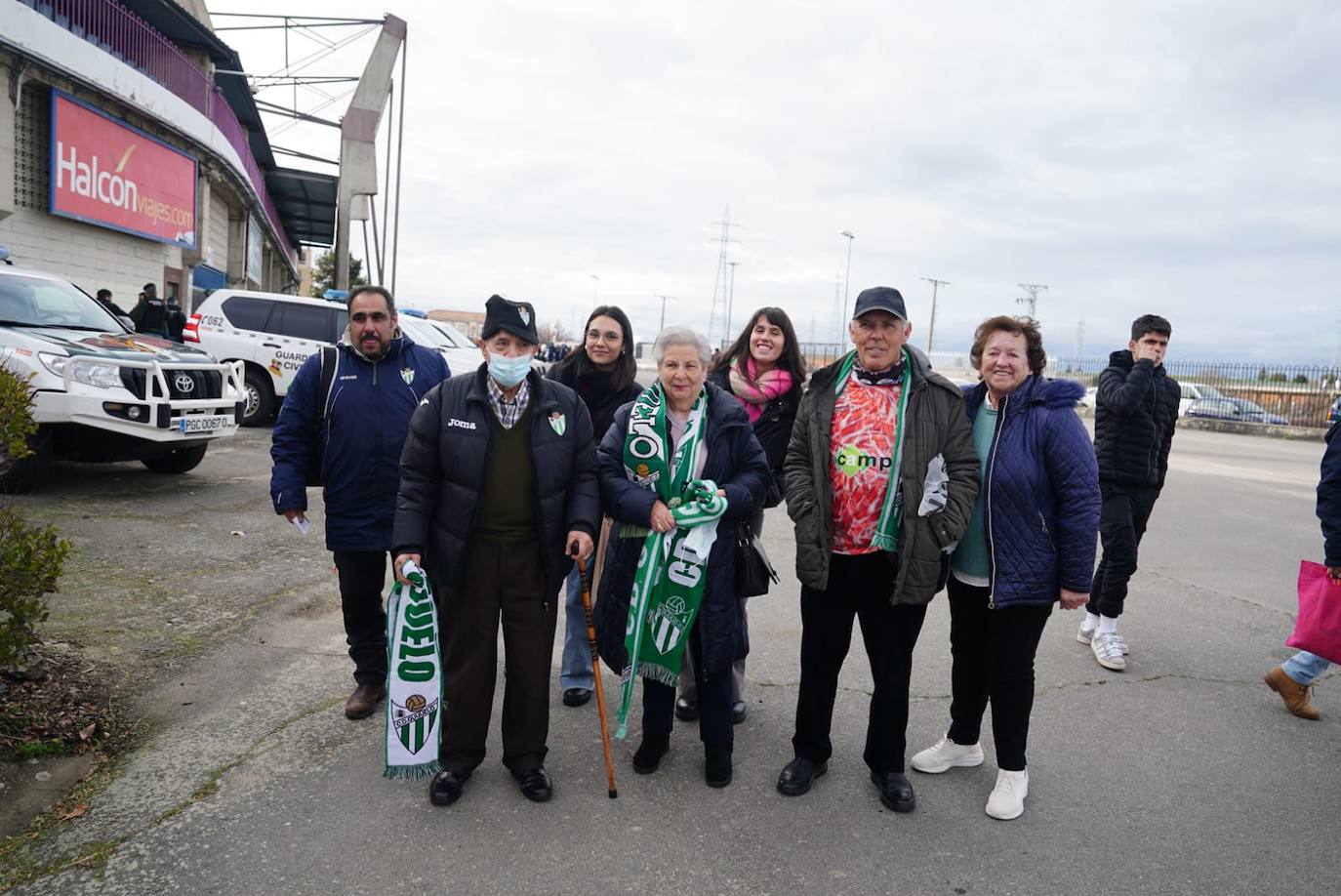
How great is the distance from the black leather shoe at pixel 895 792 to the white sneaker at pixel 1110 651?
2.17 meters

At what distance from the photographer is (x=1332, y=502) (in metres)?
3.87

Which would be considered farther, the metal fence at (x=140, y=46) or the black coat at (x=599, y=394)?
the metal fence at (x=140, y=46)

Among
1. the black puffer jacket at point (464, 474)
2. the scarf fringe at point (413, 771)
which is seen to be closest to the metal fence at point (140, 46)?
the black puffer jacket at point (464, 474)

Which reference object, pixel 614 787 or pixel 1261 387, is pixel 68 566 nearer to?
pixel 614 787

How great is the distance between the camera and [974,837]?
3.19 meters

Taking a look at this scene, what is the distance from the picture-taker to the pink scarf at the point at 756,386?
4207mm

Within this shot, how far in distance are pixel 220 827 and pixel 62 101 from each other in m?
16.1

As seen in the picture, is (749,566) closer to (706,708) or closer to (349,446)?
(706,708)

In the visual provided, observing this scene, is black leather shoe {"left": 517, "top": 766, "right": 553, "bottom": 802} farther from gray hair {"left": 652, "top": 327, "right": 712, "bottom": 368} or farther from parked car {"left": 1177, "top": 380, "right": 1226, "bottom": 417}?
parked car {"left": 1177, "top": 380, "right": 1226, "bottom": 417}

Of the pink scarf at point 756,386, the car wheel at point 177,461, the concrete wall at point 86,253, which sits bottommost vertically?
the car wheel at point 177,461

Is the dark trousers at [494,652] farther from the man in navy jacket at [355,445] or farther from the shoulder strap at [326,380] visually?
the shoulder strap at [326,380]

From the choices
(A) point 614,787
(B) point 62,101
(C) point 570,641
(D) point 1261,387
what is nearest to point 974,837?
(A) point 614,787

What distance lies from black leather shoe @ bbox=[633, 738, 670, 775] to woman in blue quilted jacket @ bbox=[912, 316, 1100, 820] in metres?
1.34

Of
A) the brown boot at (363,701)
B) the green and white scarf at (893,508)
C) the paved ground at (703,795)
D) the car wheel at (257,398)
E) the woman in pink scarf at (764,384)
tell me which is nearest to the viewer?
the paved ground at (703,795)
